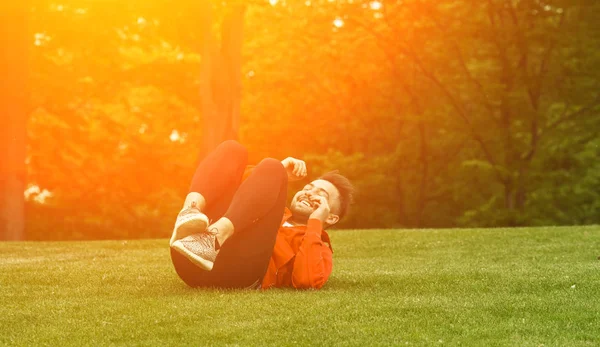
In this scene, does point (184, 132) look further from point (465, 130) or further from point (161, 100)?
point (465, 130)

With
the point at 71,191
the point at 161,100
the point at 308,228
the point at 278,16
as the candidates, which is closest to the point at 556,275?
the point at 308,228

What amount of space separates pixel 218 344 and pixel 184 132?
2508 centimetres

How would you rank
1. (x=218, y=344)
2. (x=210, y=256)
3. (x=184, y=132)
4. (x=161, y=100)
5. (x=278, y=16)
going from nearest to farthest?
(x=218, y=344)
(x=210, y=256)
(x=278, y=16)
(x=161, y=100)
(x=184, y=132)

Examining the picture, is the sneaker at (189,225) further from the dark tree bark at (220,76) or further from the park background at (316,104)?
the dark tree bark at (220,76)

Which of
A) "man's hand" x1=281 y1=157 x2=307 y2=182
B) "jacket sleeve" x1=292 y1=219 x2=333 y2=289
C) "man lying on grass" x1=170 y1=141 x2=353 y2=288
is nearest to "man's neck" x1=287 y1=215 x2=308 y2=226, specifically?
"man lying on grass" x1=170 y1=141 x2=353 y2=288

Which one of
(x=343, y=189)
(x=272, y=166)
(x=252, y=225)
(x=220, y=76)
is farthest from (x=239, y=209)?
(x=220, y=76)

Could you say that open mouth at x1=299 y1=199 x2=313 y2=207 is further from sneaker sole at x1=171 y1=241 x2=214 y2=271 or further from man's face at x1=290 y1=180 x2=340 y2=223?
sneaker sole at x1=171 y1=241 x2=214 y2=271

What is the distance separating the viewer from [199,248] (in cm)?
497

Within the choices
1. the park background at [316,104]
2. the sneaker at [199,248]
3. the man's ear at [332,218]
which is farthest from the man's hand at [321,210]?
the park background at [316,104]

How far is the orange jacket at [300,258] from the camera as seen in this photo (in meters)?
5.69

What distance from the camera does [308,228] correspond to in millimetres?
5773

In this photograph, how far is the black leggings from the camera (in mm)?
5293

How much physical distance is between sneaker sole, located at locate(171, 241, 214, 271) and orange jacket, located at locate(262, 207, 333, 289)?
34.8 inches

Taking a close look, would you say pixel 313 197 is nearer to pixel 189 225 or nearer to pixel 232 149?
pixel 232 149
